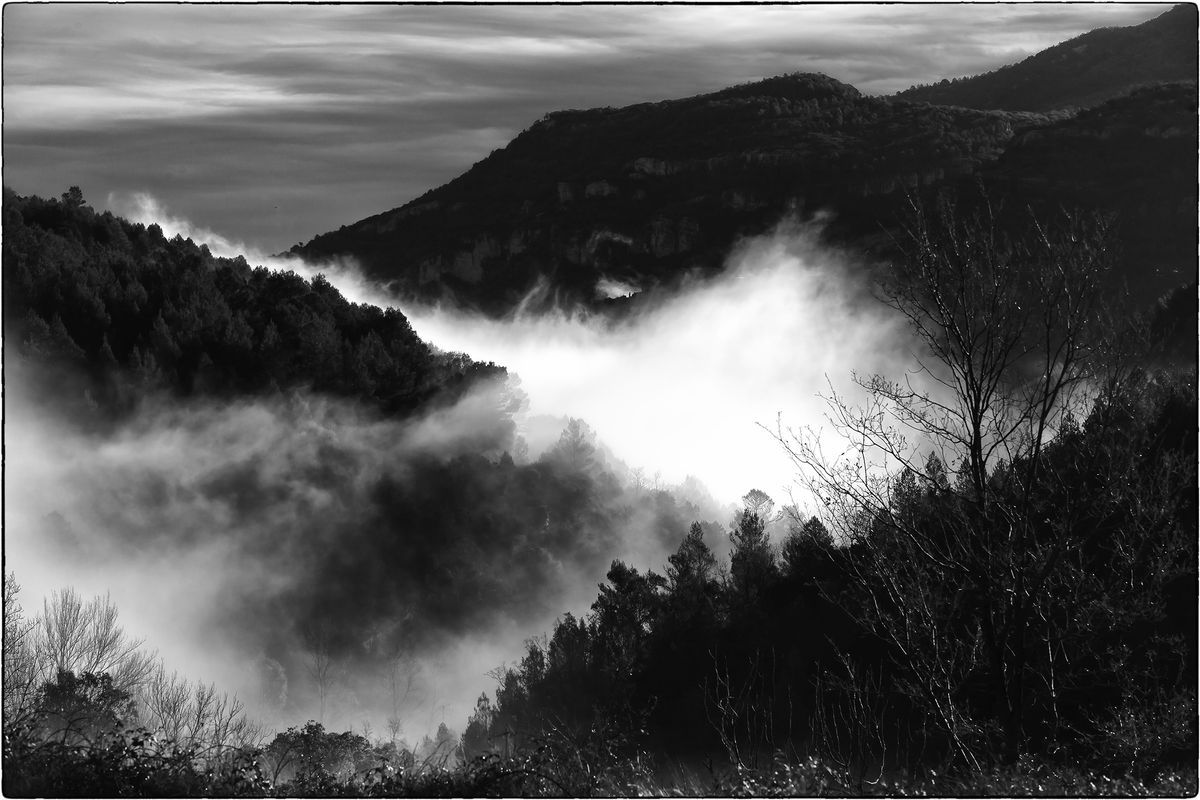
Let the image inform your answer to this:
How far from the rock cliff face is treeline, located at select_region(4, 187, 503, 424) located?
36586mm

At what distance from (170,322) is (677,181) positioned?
168 feet

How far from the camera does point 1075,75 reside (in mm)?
78938

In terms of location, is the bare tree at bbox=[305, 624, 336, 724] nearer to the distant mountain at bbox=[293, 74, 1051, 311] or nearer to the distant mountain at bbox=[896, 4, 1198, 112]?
the distant mountain at bbox=[293, 74, 1051, 311]

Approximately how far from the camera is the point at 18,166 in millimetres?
12047

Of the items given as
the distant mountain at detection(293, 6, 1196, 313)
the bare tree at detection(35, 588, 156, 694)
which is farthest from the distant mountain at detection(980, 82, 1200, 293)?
the bare tree at detection(35, 588, 156, 694)

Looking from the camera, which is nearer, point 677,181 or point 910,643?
point 910,643

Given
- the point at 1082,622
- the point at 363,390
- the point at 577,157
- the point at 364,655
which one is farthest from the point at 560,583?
the point at 577,157

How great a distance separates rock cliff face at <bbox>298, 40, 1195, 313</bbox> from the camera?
202 feet

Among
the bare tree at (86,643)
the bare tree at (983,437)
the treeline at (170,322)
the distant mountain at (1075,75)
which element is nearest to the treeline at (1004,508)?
the bare tree at (983,437)

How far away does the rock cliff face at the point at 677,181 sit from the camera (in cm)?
6162

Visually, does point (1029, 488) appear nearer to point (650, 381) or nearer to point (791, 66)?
point (791, 66)

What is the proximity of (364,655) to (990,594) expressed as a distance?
1938 cm

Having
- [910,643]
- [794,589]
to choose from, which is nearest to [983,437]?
[910,643]

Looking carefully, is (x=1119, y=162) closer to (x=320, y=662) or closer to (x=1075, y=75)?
(x=1075, y=75)
